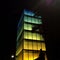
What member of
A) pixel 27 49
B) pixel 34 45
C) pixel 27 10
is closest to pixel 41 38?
pixel 34 45

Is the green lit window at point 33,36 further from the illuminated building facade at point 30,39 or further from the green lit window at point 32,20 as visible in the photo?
the green lit window at point 32,20

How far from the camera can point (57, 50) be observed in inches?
1143

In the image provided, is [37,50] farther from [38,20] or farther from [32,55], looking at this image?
[38,20]

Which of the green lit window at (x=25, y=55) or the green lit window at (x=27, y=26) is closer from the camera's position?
the green lit window at (x=25, y=55)

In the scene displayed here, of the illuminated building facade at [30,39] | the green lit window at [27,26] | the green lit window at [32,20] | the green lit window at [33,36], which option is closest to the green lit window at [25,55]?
the illuminated building facade at [30,39]

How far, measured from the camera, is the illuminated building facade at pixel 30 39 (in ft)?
100

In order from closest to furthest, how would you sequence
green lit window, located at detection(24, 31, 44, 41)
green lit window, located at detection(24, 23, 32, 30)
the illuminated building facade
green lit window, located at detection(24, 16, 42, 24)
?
1. the illuminated building facade
2. green lit window, located at detection(24, 31, 44, 41)
3. green lit window, located at detection(24, 23, 32, 30)
4. green lit window, located at detection(24, 16, 42, 24)

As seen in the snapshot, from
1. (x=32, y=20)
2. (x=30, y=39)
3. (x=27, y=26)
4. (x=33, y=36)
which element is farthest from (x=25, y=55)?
(x=32, y=20)

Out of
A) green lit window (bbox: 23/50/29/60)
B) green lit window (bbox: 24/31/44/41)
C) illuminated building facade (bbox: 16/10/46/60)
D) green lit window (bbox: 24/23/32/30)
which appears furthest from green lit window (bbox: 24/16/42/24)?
green lit window (bbox: 23/50/29/60)

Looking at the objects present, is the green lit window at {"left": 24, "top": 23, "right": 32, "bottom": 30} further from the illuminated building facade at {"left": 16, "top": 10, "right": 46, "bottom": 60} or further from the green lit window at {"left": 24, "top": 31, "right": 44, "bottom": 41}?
the green lit window at {"left": 24, "top": 31, "right": 44, "bottom": 41}

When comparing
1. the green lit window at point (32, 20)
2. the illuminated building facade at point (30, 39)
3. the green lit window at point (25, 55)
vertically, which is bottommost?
the green lit window at point (25, 55)

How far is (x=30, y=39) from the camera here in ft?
104

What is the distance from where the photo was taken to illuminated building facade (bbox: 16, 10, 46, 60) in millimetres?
30516

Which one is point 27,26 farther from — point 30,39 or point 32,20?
point 30,39
